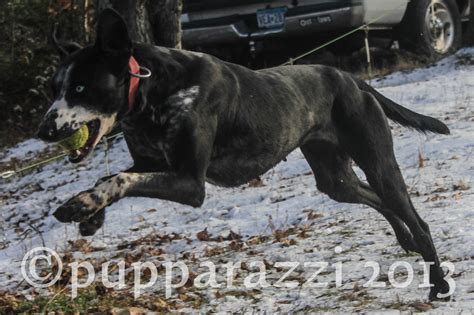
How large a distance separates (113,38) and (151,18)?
19.1ft

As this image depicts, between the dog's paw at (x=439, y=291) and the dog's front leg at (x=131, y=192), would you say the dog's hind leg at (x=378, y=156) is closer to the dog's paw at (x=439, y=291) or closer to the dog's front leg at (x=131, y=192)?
the dog's paw at (x=439, y=291)

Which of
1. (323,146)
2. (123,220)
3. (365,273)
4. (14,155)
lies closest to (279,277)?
(365,273)

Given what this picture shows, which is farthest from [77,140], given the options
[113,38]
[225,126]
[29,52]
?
[29,52]

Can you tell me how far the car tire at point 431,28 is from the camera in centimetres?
1171

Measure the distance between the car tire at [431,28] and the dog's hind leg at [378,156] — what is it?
6.51 metres

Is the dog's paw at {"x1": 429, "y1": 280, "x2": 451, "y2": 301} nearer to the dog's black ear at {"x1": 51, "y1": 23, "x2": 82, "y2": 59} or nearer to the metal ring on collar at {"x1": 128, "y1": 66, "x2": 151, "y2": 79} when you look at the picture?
the metal ring on collar at {"x1": 128, "y1": 66, "x2": 151, "y2": 79}

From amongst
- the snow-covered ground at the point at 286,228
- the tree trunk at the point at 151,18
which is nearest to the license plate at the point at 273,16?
the tree trunk at the point at 151,18

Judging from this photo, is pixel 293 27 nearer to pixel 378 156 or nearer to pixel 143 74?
pixel 378 156

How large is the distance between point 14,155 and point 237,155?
7.67 metres

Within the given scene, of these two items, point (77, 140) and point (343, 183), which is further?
point (343, 183)

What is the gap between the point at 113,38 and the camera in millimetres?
4348

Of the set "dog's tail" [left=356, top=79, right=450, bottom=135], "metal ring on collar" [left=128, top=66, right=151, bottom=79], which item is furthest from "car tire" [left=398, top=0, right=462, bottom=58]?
"metal ring on collar" [left=128, top=66, right=151, bottom=79]

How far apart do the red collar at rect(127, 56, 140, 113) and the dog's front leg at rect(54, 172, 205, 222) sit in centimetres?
40

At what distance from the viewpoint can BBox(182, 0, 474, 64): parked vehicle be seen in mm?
10688
